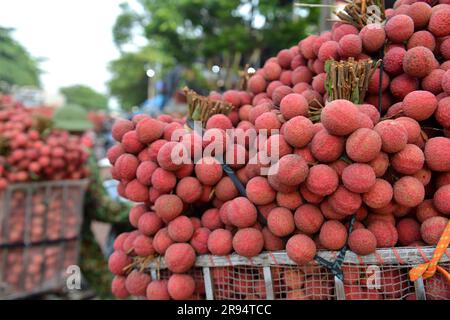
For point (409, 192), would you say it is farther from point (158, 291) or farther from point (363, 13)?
point (158, 291)

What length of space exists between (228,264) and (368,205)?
436mm

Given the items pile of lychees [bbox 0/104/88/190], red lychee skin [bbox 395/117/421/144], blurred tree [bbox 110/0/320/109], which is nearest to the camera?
red lychee skin [bbox 395/117/421/144]

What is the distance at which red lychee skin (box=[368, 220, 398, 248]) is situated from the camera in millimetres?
974

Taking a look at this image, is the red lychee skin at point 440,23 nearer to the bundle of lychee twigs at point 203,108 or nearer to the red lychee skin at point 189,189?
the bundle of lychee twigs at point 203,108

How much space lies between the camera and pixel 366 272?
1001 millimetres

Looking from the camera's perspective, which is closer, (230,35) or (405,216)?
(405,216)

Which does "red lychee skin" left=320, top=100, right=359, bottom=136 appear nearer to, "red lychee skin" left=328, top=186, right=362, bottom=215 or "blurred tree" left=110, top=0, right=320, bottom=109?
"red lychee skin" left=328, top=186, right=362, bottom=215

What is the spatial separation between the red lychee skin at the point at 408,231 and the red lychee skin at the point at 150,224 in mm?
731

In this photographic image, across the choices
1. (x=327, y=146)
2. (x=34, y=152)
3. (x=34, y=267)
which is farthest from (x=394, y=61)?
(x=34, y=267)

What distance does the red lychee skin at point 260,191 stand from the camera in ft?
3.45

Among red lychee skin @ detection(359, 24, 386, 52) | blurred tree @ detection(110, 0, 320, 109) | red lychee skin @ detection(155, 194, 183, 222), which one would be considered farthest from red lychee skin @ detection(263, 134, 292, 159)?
blurred tree @ detection(110, 0, 320, 109)

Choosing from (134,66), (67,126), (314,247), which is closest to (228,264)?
(314,247)
